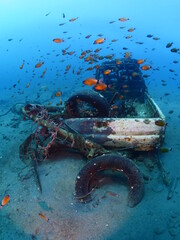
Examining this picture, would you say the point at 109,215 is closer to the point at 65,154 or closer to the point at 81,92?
the point at 65,154

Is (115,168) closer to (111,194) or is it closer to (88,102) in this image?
(111,194)

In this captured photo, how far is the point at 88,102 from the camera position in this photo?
6695mm

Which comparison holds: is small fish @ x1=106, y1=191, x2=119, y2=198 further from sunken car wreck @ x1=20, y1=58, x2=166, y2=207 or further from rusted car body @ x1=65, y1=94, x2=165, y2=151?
rusted car body @ x1=65, y1=94, x2=165, y2=151

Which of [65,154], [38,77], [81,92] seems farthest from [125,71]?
[38,77]

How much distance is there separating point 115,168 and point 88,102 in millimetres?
2497

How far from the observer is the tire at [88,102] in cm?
655

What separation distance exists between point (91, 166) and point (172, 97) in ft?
36.0

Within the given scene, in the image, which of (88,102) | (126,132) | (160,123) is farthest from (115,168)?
(88,102)

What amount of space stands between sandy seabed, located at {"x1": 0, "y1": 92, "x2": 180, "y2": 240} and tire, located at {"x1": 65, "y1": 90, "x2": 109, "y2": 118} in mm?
1519

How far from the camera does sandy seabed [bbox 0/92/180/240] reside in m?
4.34

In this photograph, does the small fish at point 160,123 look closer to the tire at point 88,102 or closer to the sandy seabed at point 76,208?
the sandy seabed at point 76,208

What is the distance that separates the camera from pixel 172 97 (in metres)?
14.1

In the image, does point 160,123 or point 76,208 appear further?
point 160,123

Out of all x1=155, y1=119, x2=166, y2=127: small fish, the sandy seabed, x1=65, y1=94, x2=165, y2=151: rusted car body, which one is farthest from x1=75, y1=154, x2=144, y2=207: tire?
x1=155, y1=119, x2=166, y2=127: small fish
